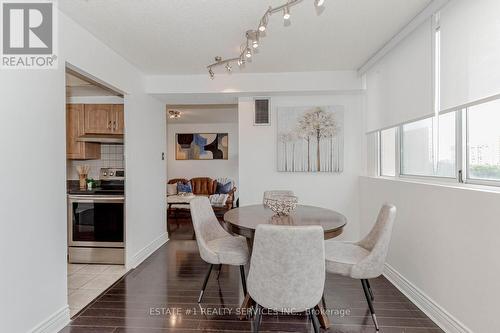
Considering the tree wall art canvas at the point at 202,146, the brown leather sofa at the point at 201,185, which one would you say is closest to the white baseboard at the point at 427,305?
the brown leather sofa at the point at 201,185

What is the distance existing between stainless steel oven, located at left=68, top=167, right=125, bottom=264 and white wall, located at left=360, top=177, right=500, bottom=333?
10.3ft

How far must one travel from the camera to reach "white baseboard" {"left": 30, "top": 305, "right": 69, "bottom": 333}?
1936 millimetres

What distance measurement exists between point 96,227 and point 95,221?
76mm

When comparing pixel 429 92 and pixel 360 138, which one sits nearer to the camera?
pixel 429 92

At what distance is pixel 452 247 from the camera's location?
1988mm

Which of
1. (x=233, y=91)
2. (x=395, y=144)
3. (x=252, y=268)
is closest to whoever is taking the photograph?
(x=252, y=268)

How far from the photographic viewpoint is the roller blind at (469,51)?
1648 millimetres

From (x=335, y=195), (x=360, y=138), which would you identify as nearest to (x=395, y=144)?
(x=360, y=138)

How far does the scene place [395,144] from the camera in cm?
313

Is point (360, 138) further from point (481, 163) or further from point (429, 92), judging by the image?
point (481, 163)

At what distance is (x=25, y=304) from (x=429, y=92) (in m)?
3.35

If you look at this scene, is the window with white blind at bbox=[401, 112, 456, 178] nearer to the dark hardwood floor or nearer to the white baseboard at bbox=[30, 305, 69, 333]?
the dark hardwood floor

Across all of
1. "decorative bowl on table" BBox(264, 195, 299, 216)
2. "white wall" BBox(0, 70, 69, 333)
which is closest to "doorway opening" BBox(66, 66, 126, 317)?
"white wall" BBox(0, 70, 69, 333)

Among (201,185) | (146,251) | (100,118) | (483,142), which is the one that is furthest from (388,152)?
(201,185)
